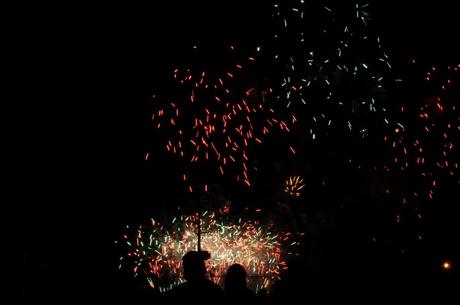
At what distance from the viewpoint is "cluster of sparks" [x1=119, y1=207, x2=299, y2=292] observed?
33.9 feet

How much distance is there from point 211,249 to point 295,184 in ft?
17.1

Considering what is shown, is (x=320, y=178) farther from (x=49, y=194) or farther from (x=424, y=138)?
(x=49, y=194)

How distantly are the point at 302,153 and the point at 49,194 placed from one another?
571cm

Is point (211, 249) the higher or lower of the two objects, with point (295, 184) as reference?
lower

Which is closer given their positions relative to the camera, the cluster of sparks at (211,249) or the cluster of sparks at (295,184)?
the cluster of sparks at (211,249)

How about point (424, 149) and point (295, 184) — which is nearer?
point (424, 149)

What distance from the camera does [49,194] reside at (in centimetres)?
1335

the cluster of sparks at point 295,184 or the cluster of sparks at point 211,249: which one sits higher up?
the cluster of sparks at point 295,184

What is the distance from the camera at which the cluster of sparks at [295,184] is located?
14277 mm

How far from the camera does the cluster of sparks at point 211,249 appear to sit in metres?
10.3

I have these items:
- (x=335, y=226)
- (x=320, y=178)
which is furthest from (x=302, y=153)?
(x=335, y=226)

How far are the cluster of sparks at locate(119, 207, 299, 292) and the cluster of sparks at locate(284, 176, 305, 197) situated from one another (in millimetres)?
2968

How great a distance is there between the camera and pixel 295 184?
1510cm

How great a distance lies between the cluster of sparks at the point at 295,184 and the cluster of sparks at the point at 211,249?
9.74 feet
